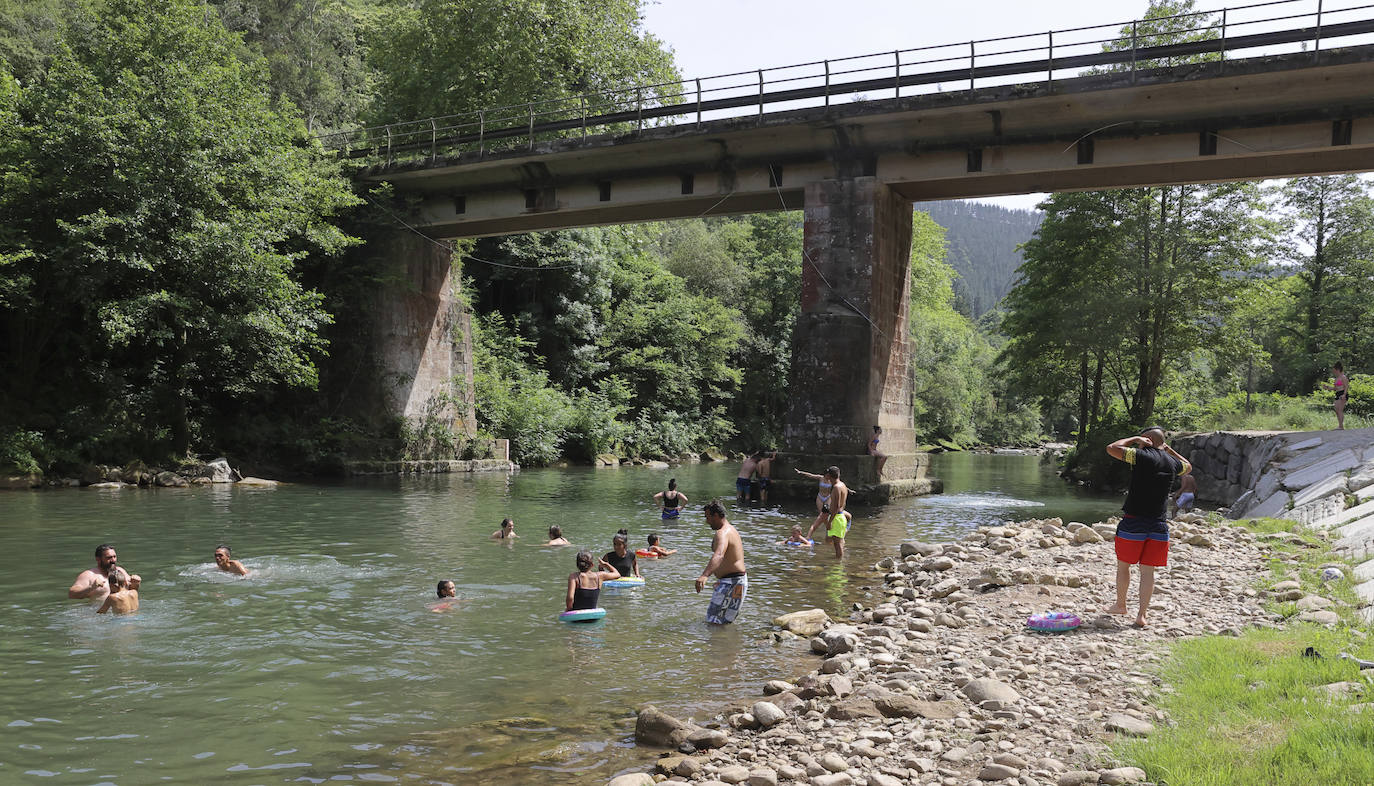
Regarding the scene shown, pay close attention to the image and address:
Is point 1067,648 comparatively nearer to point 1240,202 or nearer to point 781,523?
point 781,523

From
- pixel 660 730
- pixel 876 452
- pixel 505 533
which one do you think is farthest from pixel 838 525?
pixel 660 730

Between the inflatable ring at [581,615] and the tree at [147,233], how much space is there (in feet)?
56.4

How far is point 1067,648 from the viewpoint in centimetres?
746

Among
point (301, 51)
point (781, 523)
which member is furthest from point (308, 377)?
point (301, 51)

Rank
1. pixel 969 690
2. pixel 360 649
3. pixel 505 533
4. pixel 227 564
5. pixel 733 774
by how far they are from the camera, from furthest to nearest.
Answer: pixel 505 533
pixel 227 564
pixel 360 649
pixel 969 690
pixel 733 774

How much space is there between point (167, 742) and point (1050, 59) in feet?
69.2

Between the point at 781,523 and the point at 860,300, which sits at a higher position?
the point at 860,300

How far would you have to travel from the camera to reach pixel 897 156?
23047mm

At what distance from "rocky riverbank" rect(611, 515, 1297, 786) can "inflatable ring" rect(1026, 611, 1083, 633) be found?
4.1 inches

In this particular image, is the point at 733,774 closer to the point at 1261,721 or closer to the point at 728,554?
the point at 1261,721

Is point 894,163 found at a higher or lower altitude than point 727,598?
higher

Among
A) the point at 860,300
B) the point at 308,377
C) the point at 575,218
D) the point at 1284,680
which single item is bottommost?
the point at 1284,680

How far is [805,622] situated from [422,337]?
996 inches

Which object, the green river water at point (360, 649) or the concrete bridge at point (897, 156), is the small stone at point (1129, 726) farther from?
the concrete bridge at point (897, 156)
